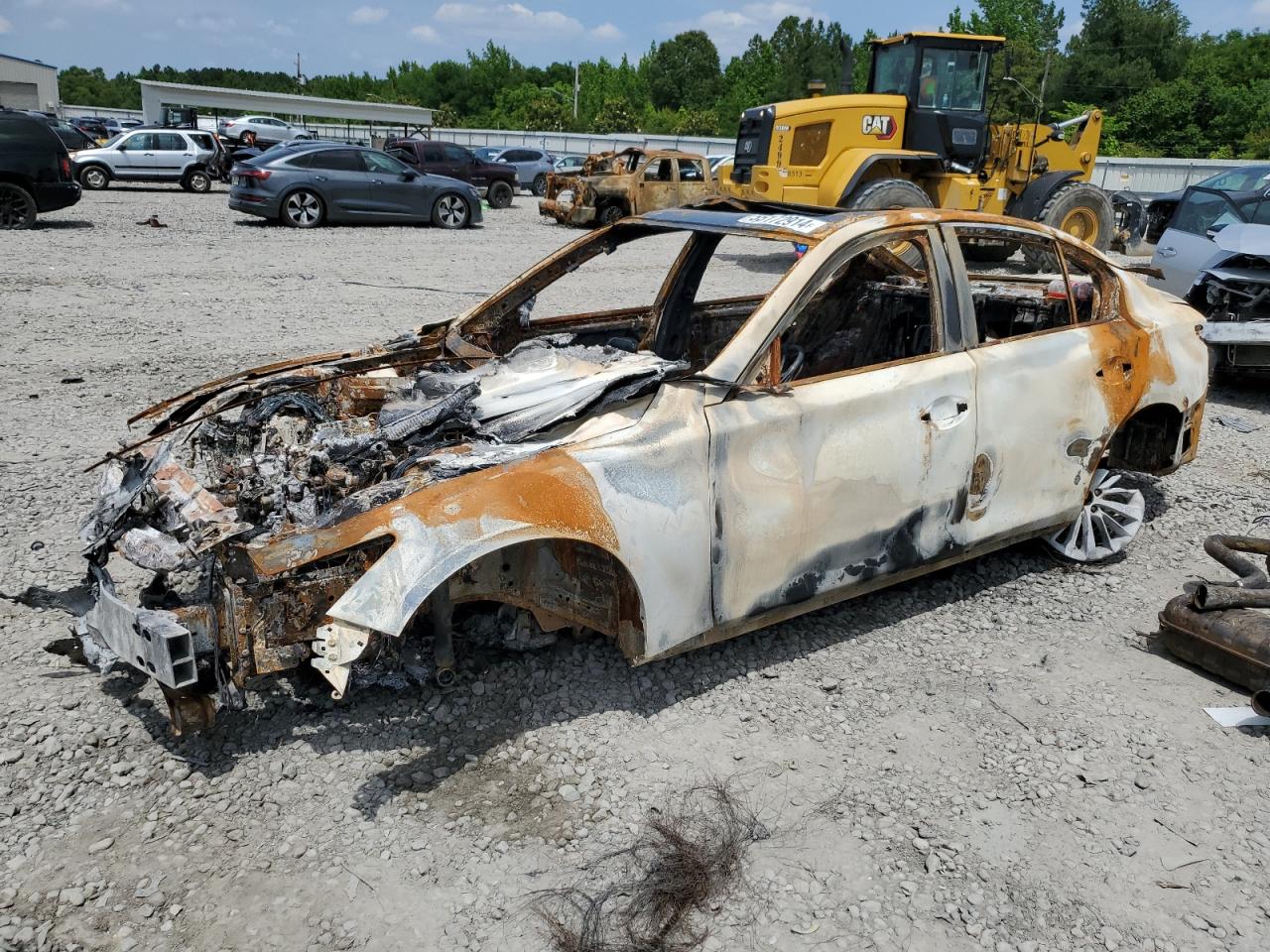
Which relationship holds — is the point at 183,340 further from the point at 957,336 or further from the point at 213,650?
the point at 957,336

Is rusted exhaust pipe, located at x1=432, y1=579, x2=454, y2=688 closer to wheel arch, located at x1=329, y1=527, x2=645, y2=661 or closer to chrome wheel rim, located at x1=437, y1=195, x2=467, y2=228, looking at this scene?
wheel arch, located at x1=329, y1=527, x2=645, y2=661

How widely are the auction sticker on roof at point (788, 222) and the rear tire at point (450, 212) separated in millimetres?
15261

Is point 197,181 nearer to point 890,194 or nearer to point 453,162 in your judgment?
point 453,162

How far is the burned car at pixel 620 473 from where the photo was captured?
2.96 meters

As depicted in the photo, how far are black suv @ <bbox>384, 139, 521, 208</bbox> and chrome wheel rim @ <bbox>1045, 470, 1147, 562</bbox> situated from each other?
1957 cm

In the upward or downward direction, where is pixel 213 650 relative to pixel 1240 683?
upward

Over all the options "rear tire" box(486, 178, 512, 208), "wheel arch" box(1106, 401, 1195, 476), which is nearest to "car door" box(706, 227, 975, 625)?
"wheel arch" box(1106, 401, 1195, 476)

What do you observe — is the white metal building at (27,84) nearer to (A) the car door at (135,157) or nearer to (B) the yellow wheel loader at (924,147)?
(A) the car door at (135,157)

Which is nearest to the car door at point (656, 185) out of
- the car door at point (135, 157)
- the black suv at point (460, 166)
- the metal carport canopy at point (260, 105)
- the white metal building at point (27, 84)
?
the black suv at point (460, 166)

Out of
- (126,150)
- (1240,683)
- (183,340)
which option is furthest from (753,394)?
(126,150)

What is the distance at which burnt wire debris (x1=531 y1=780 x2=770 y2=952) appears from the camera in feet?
8.31

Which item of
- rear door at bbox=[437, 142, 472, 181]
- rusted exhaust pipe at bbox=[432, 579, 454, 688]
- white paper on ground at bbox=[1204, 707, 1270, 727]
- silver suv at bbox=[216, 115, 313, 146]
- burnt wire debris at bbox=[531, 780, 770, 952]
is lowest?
burnt wire debris at bbox=[531, 780, 770, 952]

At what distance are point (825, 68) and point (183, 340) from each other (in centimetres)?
6375

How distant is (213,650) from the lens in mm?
2975
